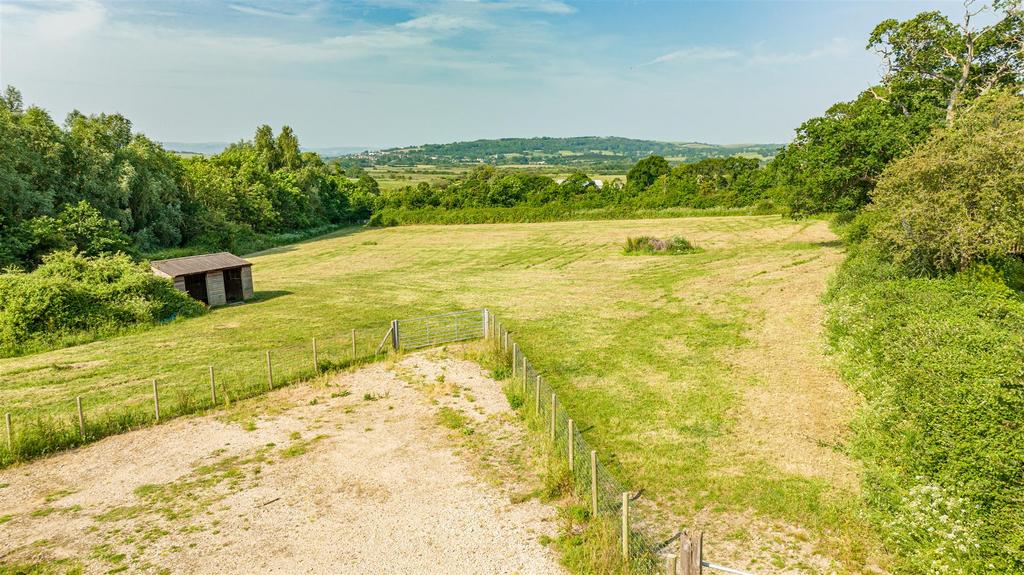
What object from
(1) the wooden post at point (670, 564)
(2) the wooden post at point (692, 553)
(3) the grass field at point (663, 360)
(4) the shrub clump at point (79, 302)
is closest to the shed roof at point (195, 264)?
(4) the shrub clump at point (79, 302)

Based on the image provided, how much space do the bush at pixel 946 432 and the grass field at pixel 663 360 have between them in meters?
1.00

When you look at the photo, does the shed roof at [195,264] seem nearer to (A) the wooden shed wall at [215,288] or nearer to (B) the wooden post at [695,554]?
(A) the wooden shed wall at [215,288]

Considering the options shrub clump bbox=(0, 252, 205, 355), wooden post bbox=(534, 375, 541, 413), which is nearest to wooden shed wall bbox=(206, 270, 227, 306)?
shrub clump bbox=(0, 252, 205, 355)

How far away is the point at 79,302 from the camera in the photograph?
30.2 meters

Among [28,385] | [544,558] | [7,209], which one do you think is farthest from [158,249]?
[544,558]

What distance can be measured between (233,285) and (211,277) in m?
2.32

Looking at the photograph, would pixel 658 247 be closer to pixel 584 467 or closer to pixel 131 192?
pixel 584 467

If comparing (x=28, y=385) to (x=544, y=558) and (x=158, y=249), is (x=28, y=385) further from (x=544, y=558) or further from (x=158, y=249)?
(x=158, y=249)

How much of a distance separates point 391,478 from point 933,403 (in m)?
11.9

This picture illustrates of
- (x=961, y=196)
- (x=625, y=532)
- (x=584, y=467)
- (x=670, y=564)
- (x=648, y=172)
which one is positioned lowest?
(x=584, y=467)

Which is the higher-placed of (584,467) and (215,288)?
(215,288)

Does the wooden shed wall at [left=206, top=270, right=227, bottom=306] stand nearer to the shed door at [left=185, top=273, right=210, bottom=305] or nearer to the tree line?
the shed door at [left=185, top=273, right=210, bottom=305]

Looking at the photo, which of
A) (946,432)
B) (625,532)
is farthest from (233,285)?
(946,432)

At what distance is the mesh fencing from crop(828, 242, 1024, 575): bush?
14.4 ft
